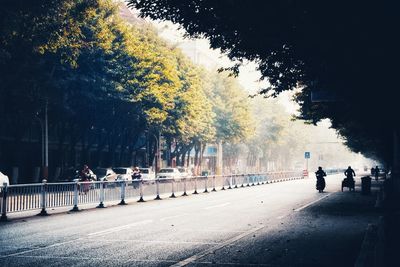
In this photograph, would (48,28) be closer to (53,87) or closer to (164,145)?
(53,87)

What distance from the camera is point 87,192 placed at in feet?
72.7

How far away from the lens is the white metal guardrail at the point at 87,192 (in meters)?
17.9

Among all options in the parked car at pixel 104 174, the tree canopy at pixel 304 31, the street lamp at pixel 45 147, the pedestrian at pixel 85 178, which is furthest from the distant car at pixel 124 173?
the tree canopy at pixel 304 31

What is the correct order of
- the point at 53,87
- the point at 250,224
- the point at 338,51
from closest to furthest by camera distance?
the point at 338,51
the point at 250,224
the point at 53,87

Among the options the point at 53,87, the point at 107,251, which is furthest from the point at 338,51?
the point at 53,87

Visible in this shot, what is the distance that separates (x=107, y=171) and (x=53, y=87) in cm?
871

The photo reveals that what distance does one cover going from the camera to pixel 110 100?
39.9m

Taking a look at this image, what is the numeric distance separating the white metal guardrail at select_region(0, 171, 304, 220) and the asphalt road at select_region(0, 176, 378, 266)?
76cm

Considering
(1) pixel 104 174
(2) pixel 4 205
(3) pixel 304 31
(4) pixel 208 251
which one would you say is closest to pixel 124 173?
(1) pixel 104 174

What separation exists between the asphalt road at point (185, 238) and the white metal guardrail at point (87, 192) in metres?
0.76

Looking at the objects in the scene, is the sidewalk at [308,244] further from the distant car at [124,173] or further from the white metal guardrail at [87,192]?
the distant car at [124,173]

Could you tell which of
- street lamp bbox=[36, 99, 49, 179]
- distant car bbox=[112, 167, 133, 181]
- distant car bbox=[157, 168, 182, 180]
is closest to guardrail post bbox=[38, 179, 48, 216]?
street lamp bbox=[36, 99, 49, 179]

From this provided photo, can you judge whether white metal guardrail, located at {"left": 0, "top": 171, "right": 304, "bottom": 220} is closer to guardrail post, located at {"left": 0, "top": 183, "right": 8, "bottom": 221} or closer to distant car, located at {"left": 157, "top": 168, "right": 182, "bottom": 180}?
guardrail post, located at {"left": 0, "top": 183, "right": 8, "bottom": 221}

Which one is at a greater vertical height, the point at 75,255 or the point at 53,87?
the point at 53,87
